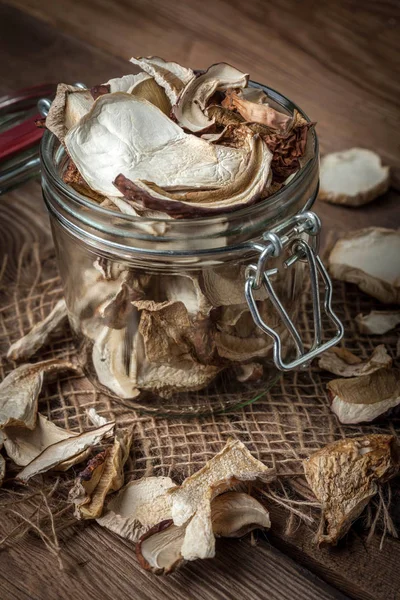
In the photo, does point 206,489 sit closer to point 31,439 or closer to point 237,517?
point 237,517

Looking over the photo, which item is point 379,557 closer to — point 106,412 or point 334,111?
point 106,412

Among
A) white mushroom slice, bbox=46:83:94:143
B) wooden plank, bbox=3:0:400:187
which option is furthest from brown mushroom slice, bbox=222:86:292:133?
wooden plank, bbox=3:0:400:187

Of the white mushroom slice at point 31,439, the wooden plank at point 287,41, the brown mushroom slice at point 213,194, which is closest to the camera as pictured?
the brown mushroom slice at point 213,194

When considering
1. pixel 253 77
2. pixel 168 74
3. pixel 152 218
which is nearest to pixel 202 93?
pixel 168 74

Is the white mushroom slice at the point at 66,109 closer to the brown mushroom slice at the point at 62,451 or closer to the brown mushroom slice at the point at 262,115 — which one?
the brown mushroom slice at the point at 262,115

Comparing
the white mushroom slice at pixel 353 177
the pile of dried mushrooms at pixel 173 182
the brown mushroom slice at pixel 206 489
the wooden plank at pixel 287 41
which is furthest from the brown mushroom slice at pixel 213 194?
the wooden plank at pixel 287 41

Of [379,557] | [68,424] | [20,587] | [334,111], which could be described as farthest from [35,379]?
[334,111]

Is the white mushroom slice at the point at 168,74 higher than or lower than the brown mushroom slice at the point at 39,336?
higher
